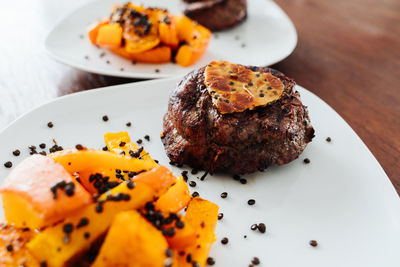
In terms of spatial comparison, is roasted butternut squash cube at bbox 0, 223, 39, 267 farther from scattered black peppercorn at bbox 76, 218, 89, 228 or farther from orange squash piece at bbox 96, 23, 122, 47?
orange squash piece at bbox 96, 23, 122, 47

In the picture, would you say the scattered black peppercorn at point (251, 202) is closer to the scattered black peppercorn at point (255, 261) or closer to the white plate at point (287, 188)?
the white plate at point (287, 188)

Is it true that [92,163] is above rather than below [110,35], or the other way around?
above

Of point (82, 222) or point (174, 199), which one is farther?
point (174, 199)

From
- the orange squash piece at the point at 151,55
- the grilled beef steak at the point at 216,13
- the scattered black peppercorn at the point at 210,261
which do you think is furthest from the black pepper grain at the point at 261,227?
the grilled beef steak at the point at 216,13

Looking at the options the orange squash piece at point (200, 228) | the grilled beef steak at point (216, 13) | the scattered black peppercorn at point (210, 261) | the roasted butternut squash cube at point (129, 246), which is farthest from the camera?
the grilled beef steak at point (216, 13)

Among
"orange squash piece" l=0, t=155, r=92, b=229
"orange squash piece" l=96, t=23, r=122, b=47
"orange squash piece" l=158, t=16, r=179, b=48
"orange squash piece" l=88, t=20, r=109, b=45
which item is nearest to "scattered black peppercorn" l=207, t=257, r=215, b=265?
"orange squash piece" l=0, t=155, r=92, b=229

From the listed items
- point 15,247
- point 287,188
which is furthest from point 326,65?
point 15,247

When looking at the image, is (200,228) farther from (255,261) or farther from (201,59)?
(201,59)
